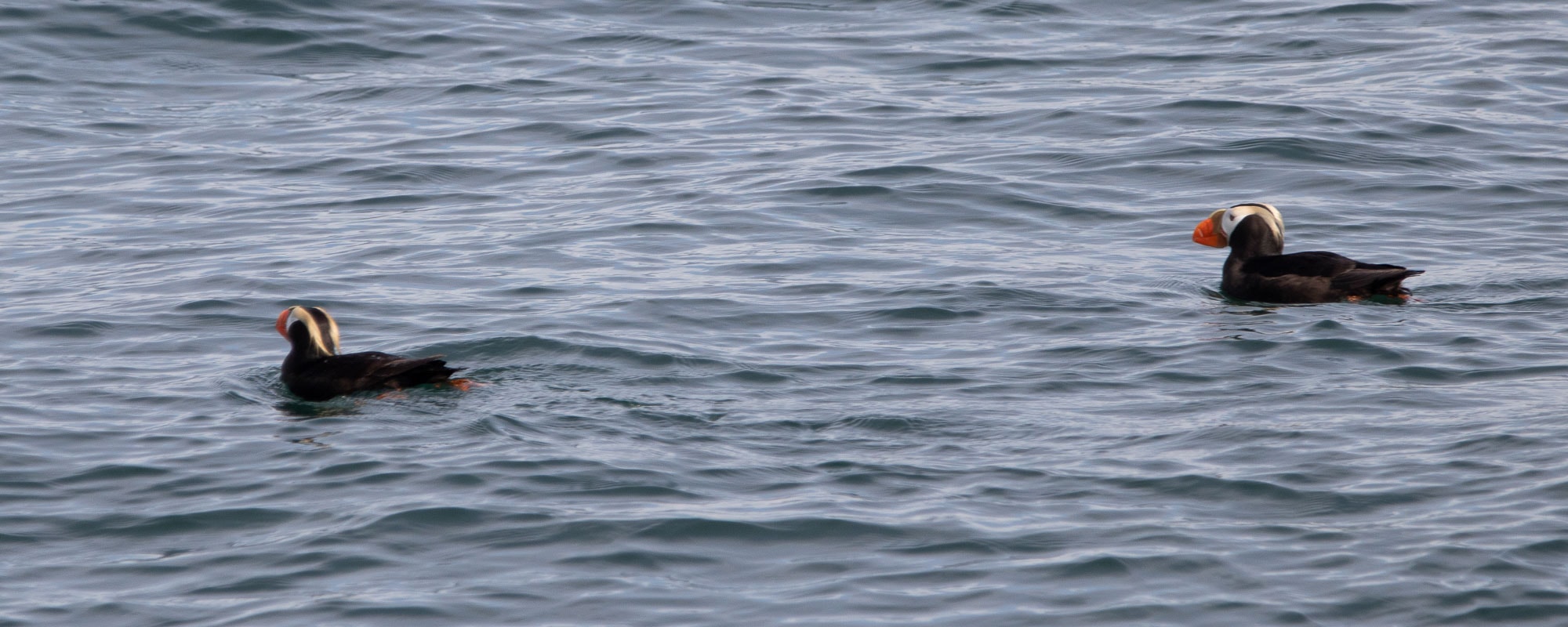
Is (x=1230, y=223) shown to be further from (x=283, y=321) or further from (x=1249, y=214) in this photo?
(x=283, y=321)

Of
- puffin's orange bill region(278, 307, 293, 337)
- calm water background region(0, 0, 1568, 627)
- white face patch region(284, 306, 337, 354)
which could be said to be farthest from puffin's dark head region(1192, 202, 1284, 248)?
puffin's orange bill region(278, 307, 293, 337)

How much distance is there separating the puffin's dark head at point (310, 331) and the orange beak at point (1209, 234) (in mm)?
5280

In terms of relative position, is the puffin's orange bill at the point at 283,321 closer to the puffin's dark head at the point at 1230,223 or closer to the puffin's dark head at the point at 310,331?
the puffin's dark head at the point at 310,331

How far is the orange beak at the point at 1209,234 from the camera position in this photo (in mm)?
11383

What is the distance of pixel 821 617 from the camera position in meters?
6.05

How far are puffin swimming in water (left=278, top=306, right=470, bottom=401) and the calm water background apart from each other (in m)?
0.12

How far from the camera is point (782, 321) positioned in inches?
401

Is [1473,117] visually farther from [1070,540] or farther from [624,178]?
[1070,540]

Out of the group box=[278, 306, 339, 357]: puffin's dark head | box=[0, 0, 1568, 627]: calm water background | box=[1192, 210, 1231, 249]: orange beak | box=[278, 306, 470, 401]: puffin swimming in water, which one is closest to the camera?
box=[0, 0, 1568, 627]: calm water background

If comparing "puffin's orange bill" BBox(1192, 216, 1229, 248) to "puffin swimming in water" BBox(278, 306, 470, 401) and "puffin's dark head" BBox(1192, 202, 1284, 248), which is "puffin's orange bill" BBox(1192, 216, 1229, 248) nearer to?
"puffin's dark head" BBox(1192, 202, 1284, 248)

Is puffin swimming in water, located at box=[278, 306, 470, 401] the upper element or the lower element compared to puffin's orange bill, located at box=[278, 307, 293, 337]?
lower

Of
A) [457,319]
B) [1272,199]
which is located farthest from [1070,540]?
[1272,199]

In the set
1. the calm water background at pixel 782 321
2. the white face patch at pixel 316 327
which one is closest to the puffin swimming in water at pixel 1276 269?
the calm water background at pixel 782 321

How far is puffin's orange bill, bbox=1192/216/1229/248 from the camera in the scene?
11.4m
